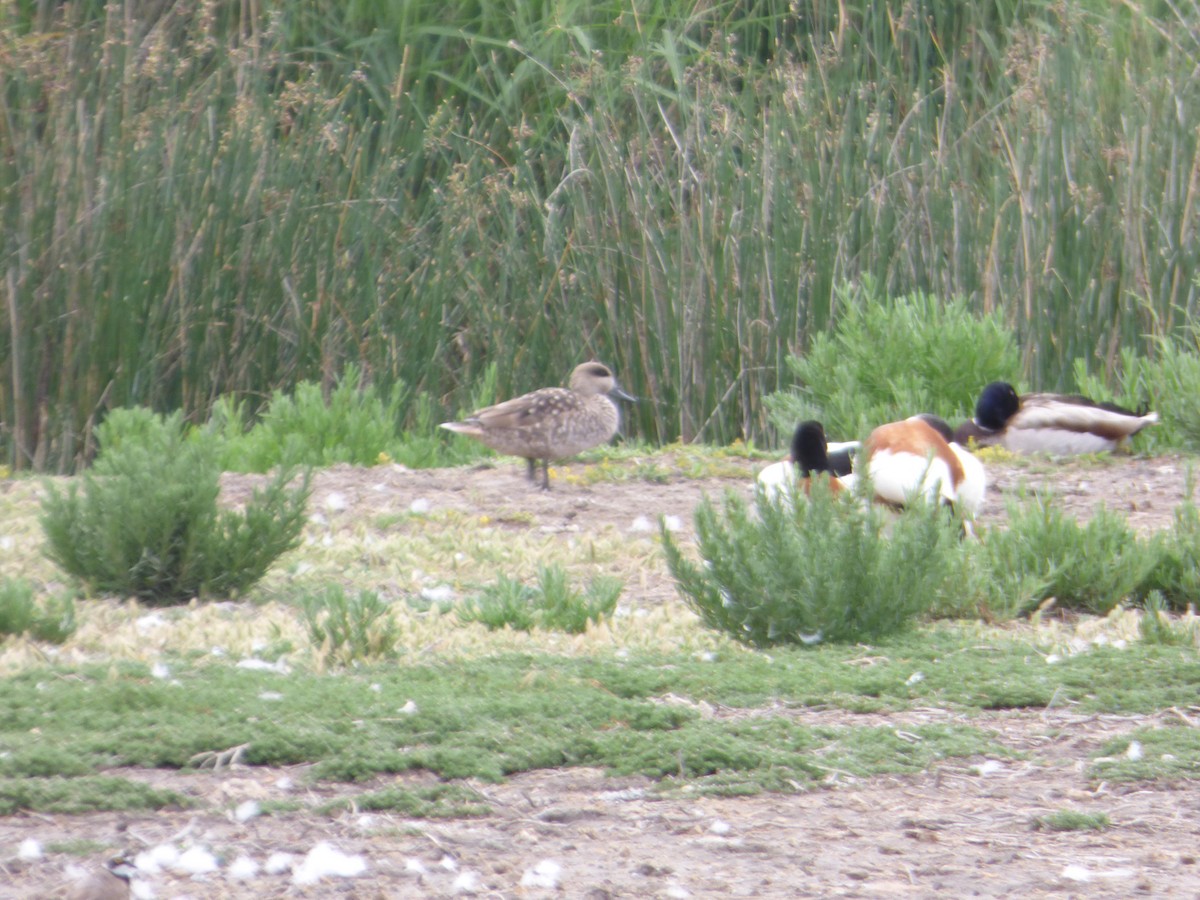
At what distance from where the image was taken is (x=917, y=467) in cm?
569

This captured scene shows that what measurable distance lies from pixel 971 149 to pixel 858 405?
242 centimetres

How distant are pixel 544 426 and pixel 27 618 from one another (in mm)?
2865

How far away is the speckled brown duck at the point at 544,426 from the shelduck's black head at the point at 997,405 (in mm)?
1943

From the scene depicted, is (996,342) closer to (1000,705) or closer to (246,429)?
(246,429)

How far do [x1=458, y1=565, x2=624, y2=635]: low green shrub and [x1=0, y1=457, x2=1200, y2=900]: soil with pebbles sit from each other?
150 centimetres

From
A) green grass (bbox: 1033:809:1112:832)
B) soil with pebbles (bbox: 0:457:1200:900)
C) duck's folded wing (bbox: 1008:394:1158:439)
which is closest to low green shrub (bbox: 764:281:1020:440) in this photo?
duck's folded wing (bbox: 1008:394:1158:439)

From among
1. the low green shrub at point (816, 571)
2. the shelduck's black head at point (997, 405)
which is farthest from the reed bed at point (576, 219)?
the low green shrub at point (816, 571)

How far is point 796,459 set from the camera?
582cm

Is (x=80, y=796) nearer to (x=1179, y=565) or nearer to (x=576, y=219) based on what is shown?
(x=1179, y=565)

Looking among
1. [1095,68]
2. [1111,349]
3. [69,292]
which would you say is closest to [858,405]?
[1111,349]

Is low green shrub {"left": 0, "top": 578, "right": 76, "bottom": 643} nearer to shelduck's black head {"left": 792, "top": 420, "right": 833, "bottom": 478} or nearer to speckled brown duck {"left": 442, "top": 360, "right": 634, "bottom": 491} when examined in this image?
shelduck's black head {"left": 792, "top": 420, "right": 833, "bottom": 478}

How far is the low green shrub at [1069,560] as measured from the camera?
5.23 metres

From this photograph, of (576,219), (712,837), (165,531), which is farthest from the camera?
(576,219)

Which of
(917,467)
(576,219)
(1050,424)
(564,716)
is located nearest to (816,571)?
(564,716)
